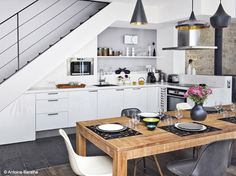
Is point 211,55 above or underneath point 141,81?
above

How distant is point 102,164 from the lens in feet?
8.38

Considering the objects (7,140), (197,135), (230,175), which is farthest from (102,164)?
(7,140)

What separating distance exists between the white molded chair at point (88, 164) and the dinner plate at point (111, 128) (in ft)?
1.06

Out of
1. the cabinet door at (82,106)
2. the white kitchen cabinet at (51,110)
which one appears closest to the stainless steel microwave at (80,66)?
the cabinet door at (82,106)

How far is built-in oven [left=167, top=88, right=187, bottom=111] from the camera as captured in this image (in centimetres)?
543

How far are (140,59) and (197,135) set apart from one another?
4414 mm

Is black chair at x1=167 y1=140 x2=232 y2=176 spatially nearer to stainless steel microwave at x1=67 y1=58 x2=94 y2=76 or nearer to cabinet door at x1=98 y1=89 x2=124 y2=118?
cabinet door at x1=98 y1=89 x2=124 y2=118

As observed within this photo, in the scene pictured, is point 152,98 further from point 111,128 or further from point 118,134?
point 118,134

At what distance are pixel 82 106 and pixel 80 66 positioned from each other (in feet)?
3.21

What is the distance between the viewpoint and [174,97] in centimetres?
567

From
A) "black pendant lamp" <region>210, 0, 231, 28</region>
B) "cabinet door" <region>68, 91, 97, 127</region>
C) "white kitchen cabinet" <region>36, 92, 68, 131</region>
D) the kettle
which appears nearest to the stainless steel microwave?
"cabinet door" <region>68, 91, 97, 127</region>

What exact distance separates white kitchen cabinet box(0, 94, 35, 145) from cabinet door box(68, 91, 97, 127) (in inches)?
28.9

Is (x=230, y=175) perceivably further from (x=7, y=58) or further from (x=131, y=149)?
(x=7, y=58)

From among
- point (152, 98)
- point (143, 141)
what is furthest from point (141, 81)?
point (143, 141)
